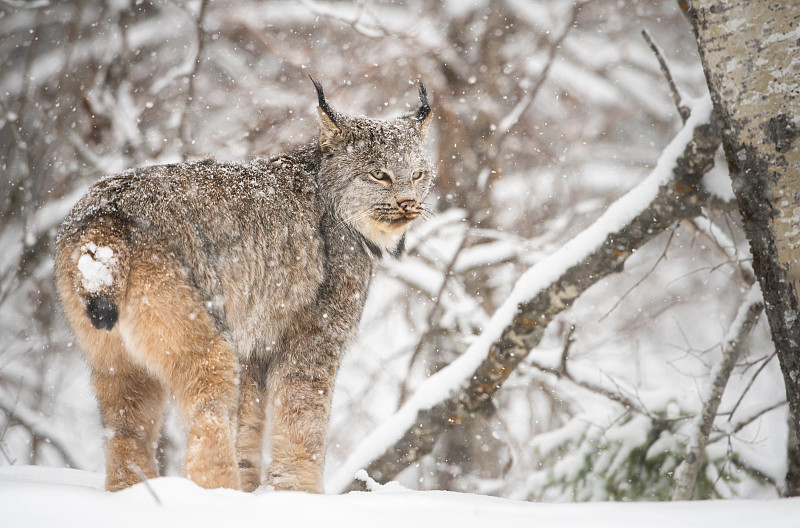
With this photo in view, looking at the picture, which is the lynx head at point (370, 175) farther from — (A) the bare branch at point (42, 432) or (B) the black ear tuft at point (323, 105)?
(A) the bare branch at point (42, 432)

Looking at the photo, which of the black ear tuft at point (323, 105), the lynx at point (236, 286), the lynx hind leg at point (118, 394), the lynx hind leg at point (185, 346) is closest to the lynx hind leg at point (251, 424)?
the lynx at point (236, 286)

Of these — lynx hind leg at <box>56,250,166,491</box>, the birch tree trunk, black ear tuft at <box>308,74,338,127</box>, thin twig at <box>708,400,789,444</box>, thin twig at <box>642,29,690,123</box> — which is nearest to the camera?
the birch tree trunk

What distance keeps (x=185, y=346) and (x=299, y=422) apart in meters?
0.88

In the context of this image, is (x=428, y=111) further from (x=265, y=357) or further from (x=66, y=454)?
(x=66, y=454)

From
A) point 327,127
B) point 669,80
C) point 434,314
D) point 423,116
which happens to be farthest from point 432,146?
point 327,127

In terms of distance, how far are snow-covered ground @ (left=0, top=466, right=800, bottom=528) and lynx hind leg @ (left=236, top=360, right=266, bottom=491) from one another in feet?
5.08

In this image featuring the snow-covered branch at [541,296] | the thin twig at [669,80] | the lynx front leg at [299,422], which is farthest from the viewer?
the thin twig at [669,80]

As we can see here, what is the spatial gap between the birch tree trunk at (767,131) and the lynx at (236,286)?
1784mm

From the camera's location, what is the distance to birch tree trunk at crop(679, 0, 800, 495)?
2768 mm

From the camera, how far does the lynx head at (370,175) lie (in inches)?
160

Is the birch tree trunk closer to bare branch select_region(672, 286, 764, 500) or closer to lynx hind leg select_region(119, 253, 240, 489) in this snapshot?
bare branch select_region(672, 286, 764, 500)

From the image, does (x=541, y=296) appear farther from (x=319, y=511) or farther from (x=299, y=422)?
(x=319, y=511)

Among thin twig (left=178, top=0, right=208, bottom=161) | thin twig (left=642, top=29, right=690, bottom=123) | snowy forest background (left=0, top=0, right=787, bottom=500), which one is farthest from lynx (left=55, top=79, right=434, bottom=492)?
thin twig (left=178, top=0, right=208, bottom=161)

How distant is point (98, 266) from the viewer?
2961 millimetres
